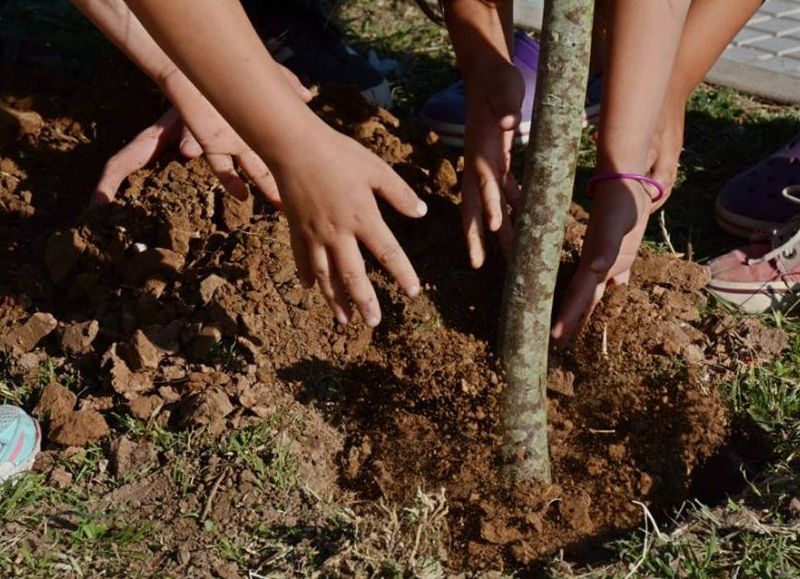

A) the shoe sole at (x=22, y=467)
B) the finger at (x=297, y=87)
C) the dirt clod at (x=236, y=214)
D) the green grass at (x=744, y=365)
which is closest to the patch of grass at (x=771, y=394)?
the green grass at (x=744, y=365)

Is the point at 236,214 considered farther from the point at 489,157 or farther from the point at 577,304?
the point at 577,304

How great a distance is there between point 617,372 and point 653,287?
0.34 metres

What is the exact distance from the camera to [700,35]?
3082 millimetres

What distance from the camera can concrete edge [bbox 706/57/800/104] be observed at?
13.3 ft

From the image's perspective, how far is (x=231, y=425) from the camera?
2.46 m

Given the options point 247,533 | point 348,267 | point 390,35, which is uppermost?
point 348,267

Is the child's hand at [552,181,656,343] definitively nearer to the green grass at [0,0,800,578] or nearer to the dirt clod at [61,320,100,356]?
the green grass at [0,0,800,578]

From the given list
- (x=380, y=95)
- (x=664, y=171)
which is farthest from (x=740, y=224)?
(x=380, y=95)

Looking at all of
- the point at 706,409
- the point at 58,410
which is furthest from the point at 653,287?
the point at 58,410

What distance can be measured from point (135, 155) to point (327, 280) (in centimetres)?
129

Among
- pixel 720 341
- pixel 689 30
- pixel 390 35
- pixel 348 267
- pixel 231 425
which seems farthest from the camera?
pixel 390 35

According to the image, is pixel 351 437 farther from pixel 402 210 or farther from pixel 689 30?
pixel 689 30

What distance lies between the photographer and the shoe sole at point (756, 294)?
2.96 m

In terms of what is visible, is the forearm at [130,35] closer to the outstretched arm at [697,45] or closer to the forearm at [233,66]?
the forearm at [233,66]
